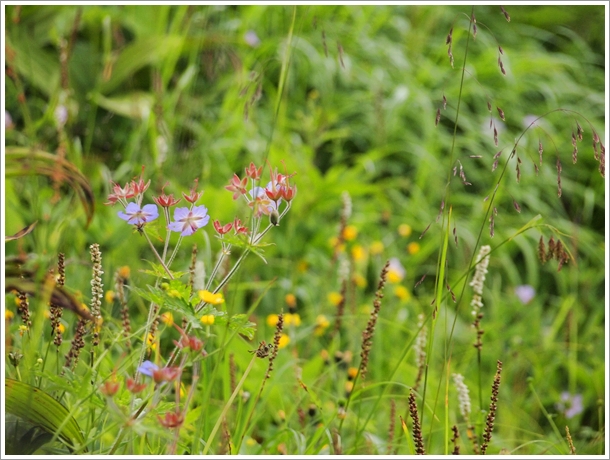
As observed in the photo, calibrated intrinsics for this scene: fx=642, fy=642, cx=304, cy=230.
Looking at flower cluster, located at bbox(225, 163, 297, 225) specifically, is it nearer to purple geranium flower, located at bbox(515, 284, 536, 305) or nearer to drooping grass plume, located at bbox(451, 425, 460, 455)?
drooping grass plume, located at bbox(451, 425, 460, 455)

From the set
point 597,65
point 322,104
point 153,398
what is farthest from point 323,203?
point 597,65

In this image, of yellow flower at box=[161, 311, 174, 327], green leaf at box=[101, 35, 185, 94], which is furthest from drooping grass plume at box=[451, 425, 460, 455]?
green leaf at box=[101, 35, 185, 94]

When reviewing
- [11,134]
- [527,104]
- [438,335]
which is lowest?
[438,335]

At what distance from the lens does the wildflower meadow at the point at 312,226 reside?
1.10 meters

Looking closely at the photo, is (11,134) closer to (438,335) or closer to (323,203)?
(323,203)

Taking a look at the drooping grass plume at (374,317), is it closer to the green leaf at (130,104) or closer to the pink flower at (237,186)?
the pink flower at (237,186)

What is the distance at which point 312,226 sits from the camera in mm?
2502

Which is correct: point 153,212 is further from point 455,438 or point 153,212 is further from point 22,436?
point 455,438

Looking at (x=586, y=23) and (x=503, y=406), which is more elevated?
(x=586, y=23)

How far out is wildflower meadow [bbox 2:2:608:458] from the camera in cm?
110

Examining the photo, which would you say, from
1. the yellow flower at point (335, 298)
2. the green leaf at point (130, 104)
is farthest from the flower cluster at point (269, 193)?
A: the green leaf at point (130, 104)

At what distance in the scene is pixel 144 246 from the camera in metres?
2.17

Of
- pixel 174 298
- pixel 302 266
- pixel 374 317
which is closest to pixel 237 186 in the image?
pixel 174 298

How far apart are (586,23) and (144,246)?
11.0ft
